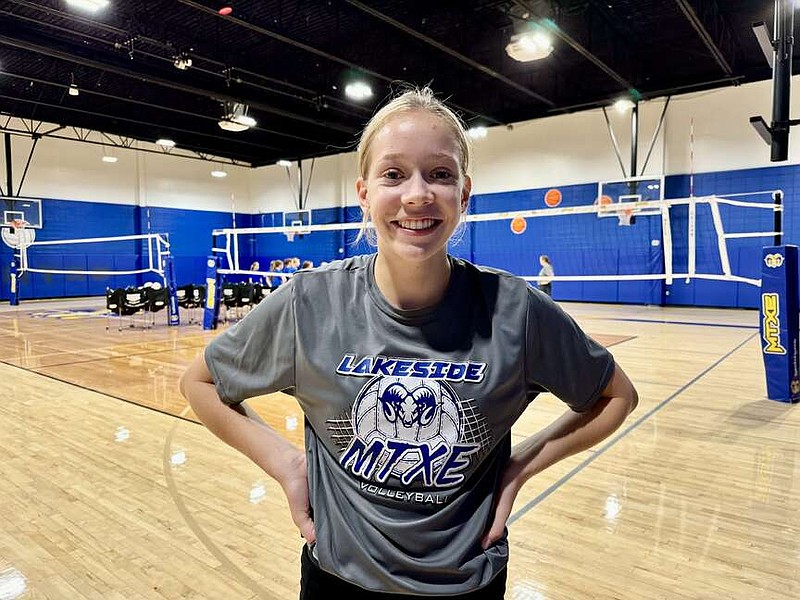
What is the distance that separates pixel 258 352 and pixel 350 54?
1191 centimetres

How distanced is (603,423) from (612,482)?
8.00 feet

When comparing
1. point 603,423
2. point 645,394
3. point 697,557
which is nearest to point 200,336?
point 645,394

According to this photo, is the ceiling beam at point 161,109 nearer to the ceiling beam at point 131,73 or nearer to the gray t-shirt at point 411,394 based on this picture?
the ceiling beam at point 131,73

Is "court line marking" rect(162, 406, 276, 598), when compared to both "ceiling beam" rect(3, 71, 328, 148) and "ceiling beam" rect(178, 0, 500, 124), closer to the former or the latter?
"ceiling beam" rect(178, 0, 500, 124)

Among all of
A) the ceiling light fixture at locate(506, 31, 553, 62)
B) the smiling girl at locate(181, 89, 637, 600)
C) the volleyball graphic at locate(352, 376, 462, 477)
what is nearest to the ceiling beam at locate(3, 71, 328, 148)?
the ceiling light fixture at locate(506, 31, 553, 62)

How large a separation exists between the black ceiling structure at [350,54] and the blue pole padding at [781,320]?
484 centimetres

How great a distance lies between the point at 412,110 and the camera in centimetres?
99

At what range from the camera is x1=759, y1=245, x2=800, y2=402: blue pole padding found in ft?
16.2

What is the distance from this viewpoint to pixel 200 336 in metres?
9.73

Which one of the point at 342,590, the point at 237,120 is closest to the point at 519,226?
the point at 237,120

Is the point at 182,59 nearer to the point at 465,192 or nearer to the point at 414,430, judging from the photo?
the point at 465,192

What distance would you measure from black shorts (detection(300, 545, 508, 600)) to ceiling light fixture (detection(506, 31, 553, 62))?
29.7 feet

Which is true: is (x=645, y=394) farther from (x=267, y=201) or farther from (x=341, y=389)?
(x=267, y=201)

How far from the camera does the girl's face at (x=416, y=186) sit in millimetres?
962
